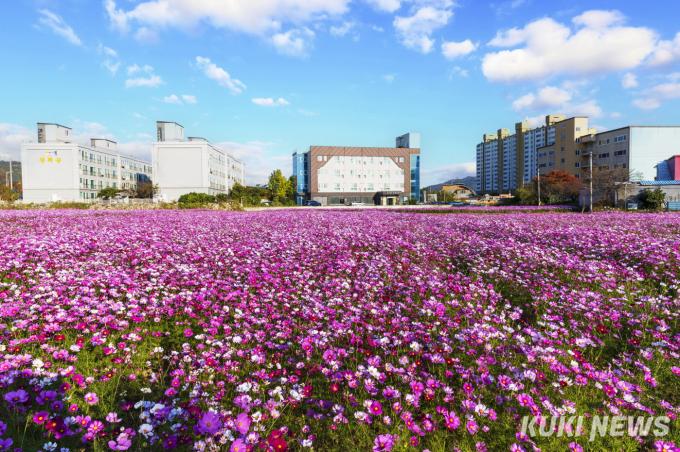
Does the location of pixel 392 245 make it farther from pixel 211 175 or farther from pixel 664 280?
pixel 211 175

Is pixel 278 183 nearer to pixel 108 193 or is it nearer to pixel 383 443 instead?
pixel 108 193

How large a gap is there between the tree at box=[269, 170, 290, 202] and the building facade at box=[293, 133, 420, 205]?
24.0 ft

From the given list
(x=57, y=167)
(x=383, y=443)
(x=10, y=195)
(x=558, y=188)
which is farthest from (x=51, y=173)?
(x=558, y=188)

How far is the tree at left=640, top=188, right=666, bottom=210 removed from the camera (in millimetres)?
31578

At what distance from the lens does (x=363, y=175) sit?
9344 centimetres

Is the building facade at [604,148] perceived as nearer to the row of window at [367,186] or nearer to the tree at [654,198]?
the tree at [654,198]

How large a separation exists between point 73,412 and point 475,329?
3.91 meters

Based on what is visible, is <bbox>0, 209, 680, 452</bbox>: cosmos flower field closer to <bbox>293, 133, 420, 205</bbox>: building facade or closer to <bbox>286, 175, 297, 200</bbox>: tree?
<bbox>293, 133, 420, 205</bbox>: building facade

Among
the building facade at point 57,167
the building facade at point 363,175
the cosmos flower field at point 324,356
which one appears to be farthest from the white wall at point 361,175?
the cosmos flower field at point 324,356

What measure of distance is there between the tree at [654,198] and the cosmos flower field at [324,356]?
34211 mm

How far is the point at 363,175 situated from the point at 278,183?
938 inches

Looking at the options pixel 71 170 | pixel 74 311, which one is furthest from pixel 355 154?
pixel 74 311

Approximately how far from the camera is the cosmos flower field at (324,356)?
2.50m

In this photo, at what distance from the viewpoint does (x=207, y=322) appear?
448 centimetres
